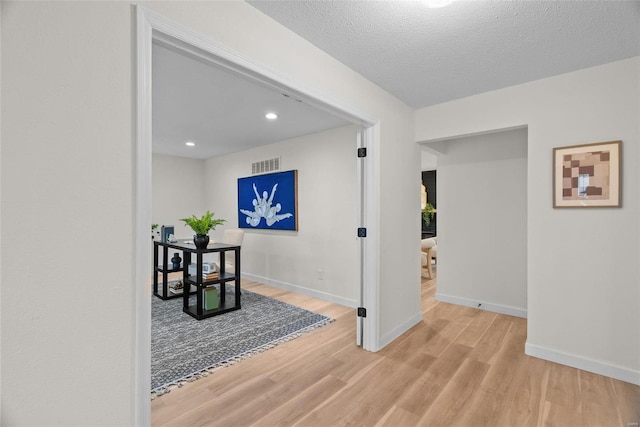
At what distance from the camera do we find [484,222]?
381 centimetres

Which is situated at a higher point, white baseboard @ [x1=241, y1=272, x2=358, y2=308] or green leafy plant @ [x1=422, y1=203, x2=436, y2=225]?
green leafy plant @ [x1=422, y1=203, x2=436, y2=225]

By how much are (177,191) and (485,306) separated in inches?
223

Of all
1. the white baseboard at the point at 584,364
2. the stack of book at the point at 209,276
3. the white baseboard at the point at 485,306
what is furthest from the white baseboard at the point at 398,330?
the stack of book at the point at 209,276

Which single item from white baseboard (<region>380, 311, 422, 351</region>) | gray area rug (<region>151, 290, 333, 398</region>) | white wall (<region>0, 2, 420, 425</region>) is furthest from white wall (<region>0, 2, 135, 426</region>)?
white baseboard (<region>380, 311, 422, 351</region>)

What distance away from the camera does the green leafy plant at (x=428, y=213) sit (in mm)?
7388

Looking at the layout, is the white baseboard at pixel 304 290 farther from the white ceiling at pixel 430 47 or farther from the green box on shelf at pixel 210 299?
the white ceiling at pixel 430 47

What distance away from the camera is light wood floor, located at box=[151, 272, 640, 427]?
5.87 ft

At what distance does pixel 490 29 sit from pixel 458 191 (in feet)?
7.97

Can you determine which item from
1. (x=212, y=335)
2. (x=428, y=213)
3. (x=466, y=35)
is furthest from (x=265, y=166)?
(x=428, y=213)

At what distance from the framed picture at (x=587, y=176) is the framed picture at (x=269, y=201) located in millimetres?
3123

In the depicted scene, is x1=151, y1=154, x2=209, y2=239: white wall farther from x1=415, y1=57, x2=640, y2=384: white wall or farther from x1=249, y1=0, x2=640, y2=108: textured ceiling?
x1=415, y1=57, x2=640, y2=384: white wall

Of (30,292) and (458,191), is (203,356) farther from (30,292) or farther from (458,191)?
(458,191)

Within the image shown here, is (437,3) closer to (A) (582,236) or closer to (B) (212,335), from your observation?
(A) (582,236)

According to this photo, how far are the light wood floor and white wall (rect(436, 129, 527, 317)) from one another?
956mm
